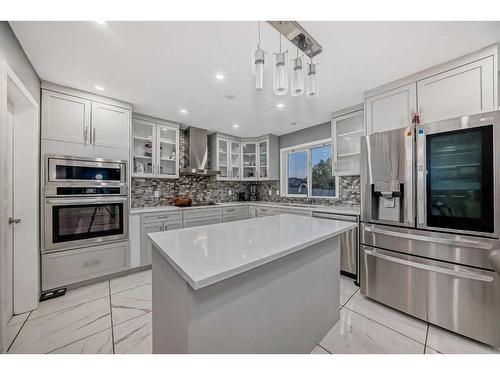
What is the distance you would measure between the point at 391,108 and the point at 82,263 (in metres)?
4.20

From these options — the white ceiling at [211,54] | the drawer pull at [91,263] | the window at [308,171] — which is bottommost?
the drawer pull at [91,263]

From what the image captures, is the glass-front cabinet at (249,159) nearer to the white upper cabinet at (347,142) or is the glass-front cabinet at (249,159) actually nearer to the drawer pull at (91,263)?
the white upper cabinet at (347,142)

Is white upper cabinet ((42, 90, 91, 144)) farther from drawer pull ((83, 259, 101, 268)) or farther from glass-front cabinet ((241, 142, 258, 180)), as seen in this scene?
glass-front cabinet ((241, 142, 258, 180))

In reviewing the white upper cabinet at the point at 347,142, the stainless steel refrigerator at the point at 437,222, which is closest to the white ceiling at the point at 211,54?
the white upper cabinet at the point at 347,142

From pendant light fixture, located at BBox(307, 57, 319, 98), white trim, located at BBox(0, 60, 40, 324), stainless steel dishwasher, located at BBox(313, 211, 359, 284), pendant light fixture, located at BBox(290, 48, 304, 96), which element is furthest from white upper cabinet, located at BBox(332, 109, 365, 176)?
white trim, located at BBox(0, 60, 40, 324)

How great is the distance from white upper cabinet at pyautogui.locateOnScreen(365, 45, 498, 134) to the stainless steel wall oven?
3.46 metres

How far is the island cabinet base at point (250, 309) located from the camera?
2.98ft

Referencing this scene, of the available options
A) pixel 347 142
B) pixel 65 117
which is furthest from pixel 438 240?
pixel 65 117

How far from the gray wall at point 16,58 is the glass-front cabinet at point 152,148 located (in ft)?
4.15
